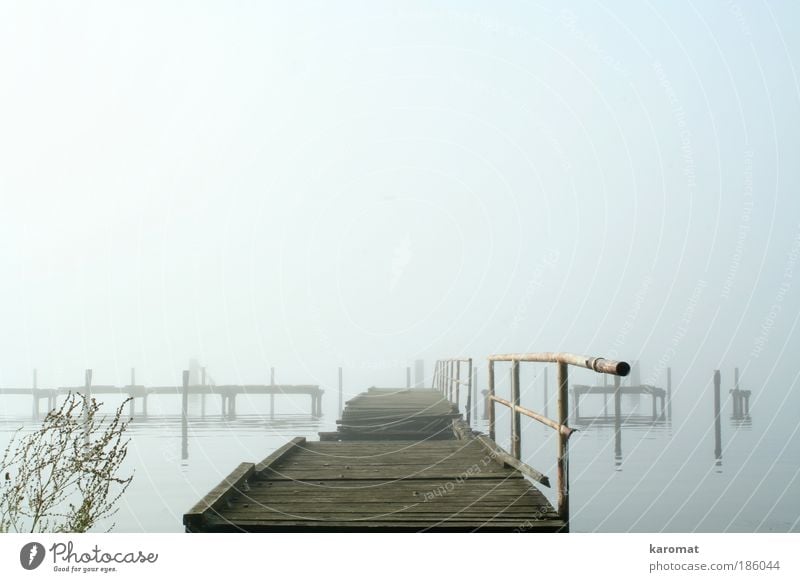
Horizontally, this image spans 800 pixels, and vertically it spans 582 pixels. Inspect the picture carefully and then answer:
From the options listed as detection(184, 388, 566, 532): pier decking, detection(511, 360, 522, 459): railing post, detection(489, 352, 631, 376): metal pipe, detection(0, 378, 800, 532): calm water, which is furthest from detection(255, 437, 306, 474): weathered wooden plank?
detection(0, 378, 800, 532): calm water

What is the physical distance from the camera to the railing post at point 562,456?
4676 millimetres

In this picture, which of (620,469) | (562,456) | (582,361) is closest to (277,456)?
(562,456)

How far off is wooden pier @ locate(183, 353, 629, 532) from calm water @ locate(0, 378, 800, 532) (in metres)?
7.94

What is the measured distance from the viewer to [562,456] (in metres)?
4.88

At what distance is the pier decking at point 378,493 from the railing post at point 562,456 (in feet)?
0.28

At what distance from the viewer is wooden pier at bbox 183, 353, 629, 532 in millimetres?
4664

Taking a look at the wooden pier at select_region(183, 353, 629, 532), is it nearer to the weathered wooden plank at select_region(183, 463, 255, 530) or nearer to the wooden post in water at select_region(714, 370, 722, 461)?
the weathered wooden plank at select_region(183, 463, 255, 530)

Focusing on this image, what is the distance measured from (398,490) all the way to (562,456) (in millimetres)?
1442

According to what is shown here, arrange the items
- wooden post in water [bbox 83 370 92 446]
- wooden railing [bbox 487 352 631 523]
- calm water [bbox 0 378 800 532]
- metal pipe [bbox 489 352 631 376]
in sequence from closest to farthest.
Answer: metal pipe [bbox 489 352 631 376] < wooden railing [bbox 487 352 631 523] < wooden post in water [bbox 83 370 92 446] < calm water [bbox 0 378 800 532]

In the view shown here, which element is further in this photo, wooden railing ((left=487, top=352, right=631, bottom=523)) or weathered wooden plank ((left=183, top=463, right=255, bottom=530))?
weathered wooden plank ((left=183, top=463, right=255, bottom=530))
